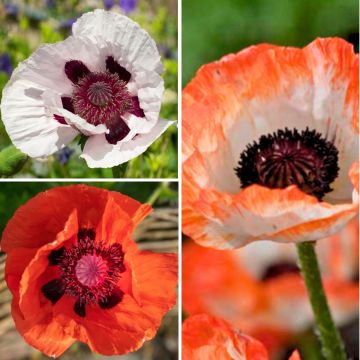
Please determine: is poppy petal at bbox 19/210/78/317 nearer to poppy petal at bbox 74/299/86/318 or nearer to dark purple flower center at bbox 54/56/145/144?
poppy petal at bbox 74/299/86/318

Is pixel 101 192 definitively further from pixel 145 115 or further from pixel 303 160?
Result: pixel 303 160

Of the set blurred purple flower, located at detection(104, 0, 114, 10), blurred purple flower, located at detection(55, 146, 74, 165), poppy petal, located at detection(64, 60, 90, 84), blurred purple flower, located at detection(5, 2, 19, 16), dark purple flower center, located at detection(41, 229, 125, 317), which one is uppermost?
blurred purple flower, located at detection(104, 0, 114, 10)

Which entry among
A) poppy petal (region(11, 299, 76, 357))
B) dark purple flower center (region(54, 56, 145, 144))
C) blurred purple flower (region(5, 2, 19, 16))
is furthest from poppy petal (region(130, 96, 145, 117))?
poppy petal (region(11, 299, 76, 357))

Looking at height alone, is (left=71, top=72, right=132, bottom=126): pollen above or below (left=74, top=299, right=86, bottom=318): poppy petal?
above

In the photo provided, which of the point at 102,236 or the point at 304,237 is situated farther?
the point at 102,236

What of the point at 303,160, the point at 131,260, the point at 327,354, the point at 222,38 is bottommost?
the point at 327,354

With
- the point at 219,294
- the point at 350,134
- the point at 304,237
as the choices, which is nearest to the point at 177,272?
the point at 219,294

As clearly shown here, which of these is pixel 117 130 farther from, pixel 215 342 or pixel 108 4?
pixel 215 342
